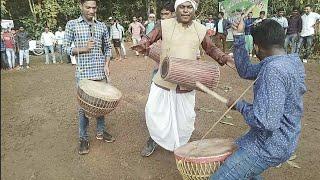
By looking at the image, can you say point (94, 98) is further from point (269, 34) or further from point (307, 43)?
point (307, 43)

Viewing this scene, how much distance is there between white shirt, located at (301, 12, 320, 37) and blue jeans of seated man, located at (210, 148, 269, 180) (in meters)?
10.0

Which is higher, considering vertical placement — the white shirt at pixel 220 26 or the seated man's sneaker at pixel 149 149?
the white shirt at pixel 220 26

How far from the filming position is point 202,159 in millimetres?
2641

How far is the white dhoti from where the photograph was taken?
4082 mm

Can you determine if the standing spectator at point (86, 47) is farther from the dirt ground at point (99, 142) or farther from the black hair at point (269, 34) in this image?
the black hair at point (269, 34)

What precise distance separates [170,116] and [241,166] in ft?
5.52

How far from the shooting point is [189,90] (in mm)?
4031

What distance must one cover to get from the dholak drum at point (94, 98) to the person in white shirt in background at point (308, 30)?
898 cm

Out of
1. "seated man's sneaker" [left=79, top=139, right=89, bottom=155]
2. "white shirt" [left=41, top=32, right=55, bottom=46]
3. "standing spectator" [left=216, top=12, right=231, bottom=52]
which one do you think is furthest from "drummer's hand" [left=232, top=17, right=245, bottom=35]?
"white shirt" [left=41, top=32, right=55, bottom=46]

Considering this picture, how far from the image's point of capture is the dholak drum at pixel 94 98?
400cm

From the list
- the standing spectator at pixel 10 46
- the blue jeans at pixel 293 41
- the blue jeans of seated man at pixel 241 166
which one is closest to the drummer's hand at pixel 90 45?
the blue jeans of seated man at pixel 241 166

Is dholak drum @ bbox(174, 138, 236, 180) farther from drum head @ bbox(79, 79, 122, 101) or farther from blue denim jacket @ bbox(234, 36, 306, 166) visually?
drum head @ bbox(79, 79, 122, 101)

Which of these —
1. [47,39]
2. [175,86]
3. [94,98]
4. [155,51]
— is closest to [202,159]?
[175,86]

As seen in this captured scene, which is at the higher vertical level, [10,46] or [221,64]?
[221,64]
